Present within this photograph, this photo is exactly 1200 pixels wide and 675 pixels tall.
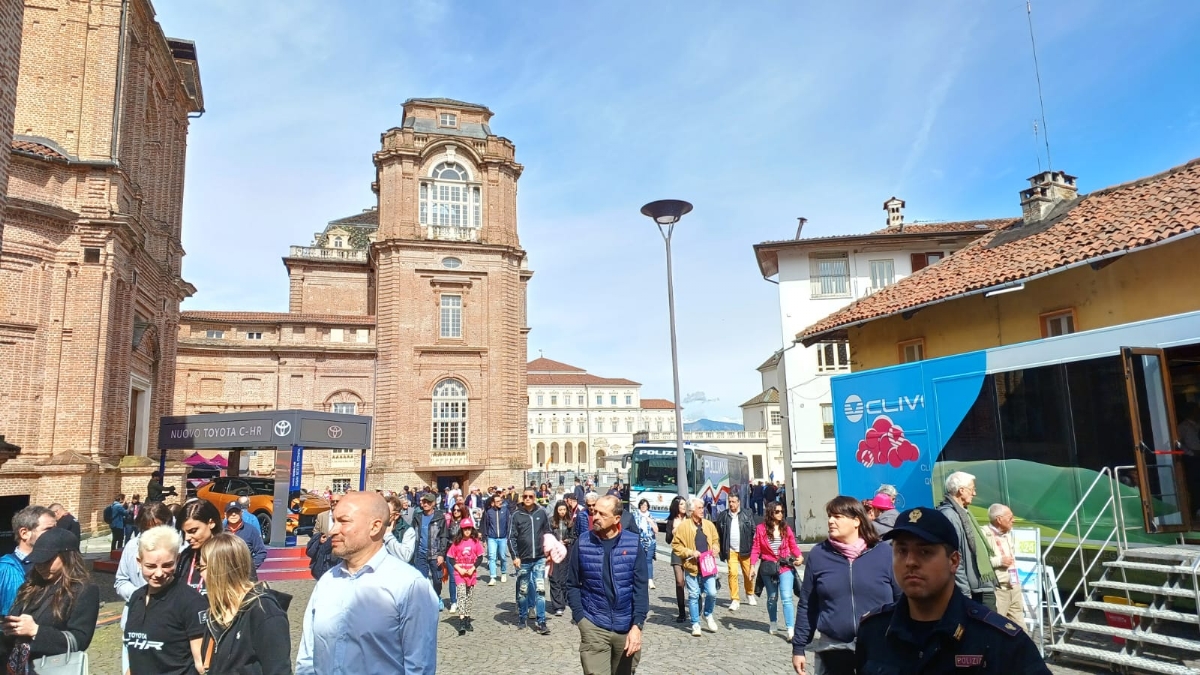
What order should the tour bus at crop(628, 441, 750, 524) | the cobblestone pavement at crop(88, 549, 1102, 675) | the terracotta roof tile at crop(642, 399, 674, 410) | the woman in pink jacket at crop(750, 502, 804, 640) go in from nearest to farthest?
the cobblestone pavement at crop(88, 549, 1102, 675) < the woman in pink jacket at crop(750, 502, 804, 640) < the tour bus at crop(628, 441, 750, 524) < the terracotta roof tile at crop(642, 399, 674, 410)

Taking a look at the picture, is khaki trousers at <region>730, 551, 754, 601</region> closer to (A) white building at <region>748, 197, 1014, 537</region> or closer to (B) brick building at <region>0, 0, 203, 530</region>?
(A) white building at <region>748, 197, 1014, 537</region>

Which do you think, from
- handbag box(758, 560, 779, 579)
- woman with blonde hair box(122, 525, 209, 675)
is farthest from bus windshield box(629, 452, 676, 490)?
woman with blonde hair box(122, 525, 209, 675)

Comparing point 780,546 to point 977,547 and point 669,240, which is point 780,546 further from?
point 669,240

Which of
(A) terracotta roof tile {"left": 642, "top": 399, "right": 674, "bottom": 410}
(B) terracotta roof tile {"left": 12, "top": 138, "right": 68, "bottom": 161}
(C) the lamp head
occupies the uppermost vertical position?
(B) terracotta roof tile {"left": 12, "top": 138, "right": 68, "bottom": 161}

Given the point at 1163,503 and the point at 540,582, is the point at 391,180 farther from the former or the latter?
the point at 1163,503

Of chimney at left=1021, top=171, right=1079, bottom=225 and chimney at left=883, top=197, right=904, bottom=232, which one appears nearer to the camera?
chimney at left=1021, top=171, right=1079, bottom=225

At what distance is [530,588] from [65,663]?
22.5 feet

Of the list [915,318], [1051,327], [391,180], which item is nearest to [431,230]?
[391,180]

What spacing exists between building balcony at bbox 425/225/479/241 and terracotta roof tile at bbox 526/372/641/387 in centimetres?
7248

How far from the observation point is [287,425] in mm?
20328

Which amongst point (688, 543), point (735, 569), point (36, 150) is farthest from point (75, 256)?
point (735, 569)

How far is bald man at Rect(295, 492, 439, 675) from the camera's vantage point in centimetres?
333

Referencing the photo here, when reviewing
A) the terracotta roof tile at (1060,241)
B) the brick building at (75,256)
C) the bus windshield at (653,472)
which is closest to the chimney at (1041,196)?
the terracotta roof tile at (1060,241)

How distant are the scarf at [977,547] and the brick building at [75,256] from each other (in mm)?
24473
